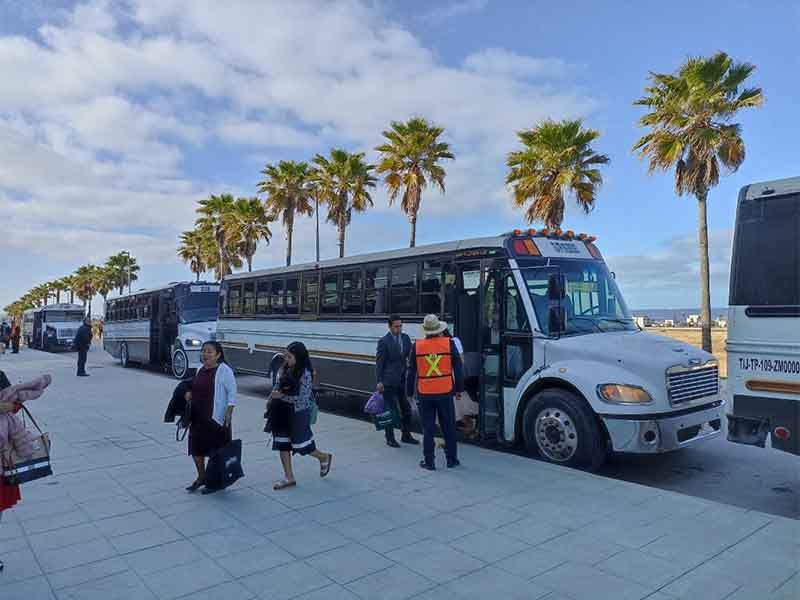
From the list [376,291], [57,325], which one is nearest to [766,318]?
[376,291]

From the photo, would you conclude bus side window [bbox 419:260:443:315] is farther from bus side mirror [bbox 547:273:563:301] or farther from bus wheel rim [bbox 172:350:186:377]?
bus wheel rim [bbox 172:350:186:377]

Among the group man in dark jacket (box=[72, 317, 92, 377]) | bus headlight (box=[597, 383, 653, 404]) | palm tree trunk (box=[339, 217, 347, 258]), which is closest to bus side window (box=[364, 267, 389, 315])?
bus headlight (box=[597, 383, 653, 404])

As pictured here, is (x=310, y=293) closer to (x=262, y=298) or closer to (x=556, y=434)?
(x=262, y=298)

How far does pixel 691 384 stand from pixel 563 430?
5.12 feet

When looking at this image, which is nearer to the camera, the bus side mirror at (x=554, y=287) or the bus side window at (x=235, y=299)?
the bus side mirror at (x=554, y=287)

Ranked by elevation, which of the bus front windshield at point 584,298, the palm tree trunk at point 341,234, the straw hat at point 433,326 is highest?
the palm tree trunk at point 341,234

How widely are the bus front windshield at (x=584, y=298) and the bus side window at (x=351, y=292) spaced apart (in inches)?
150

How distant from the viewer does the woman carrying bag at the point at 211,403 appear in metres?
5.58

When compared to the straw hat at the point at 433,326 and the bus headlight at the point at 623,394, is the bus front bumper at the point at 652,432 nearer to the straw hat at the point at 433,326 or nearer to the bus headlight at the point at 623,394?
the bus headlight at the point at 623,394

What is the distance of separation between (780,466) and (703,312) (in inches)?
473

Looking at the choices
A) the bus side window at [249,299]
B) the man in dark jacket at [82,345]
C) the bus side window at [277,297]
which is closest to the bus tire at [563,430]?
the bus side window at [277,297]

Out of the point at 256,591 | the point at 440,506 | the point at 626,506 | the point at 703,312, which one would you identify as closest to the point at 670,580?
A: the point at 626,506

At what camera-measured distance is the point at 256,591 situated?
3770 mm

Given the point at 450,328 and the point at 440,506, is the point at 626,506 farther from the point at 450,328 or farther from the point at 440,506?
the point at 450,328
